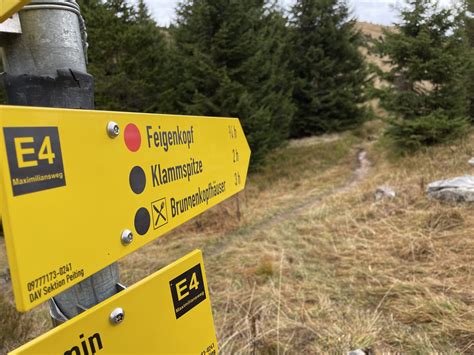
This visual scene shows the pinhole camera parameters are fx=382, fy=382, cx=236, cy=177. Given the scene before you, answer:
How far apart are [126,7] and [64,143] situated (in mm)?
12600

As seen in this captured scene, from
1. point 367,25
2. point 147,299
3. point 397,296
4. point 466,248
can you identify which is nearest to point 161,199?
point 147,299

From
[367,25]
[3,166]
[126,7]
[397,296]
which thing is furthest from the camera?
[367,25]

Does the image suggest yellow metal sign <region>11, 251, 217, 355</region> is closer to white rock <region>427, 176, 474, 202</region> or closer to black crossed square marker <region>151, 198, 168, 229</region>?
black crossed square marker <region>151, 198, 168, 229</region>

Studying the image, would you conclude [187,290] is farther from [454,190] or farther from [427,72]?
[427,72]

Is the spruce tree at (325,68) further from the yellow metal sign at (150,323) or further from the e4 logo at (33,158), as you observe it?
the e4 logo at (33,158)

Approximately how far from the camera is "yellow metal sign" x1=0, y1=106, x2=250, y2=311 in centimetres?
73

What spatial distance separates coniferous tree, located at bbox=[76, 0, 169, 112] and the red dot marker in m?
10.8

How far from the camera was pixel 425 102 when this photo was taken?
1071 centimetres

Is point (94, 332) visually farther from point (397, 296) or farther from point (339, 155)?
point (339, 155)

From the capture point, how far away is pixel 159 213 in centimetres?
116

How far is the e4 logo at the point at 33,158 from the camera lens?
73 cm

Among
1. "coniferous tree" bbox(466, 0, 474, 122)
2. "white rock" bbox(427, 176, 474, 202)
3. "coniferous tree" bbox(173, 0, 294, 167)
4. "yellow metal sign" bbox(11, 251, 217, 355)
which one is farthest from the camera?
"coniferous tree" bbox(466, 0, 474, 122)

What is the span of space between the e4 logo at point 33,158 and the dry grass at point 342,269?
204 cm

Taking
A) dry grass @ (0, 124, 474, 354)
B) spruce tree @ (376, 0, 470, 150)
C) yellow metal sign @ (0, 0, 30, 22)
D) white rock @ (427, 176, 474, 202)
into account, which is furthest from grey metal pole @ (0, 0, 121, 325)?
spruce tree @ (376, 0, 470, 150)
